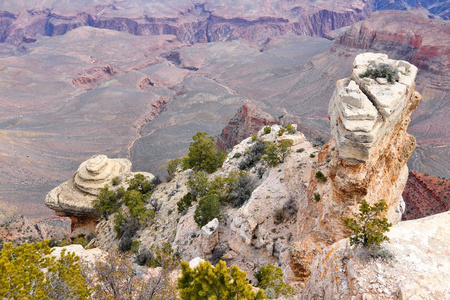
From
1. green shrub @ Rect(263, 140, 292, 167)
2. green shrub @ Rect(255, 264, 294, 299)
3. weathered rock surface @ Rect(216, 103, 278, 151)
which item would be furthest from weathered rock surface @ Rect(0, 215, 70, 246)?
green shrub @ Rect(255, 264, 294, 299)

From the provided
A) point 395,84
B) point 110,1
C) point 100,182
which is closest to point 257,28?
point 110,1

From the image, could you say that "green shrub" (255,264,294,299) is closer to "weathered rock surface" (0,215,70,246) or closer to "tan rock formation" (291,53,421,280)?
"tan rock formation" (291,53,421,280)

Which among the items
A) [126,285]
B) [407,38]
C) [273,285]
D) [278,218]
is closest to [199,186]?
[278,218]

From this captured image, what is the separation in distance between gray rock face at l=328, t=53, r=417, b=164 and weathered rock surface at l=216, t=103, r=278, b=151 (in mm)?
25224

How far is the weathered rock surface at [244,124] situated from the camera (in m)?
36.8

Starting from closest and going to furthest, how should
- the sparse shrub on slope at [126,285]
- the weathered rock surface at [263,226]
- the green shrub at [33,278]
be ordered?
the green shrub at [33,278], the sparse shrub on slope at [126,285], the weathered rock surface at [263,226]

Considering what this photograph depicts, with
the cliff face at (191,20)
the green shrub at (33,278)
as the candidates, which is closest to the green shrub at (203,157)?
the green shrub at (33,278)

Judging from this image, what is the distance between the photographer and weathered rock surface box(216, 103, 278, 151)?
3684cm

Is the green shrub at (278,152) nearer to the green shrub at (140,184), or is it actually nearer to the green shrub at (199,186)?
the green shrub at (199,186)

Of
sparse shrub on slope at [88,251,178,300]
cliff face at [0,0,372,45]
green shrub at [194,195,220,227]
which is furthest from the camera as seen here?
cliff face at [0,0,372,45]

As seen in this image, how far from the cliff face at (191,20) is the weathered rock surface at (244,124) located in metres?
122

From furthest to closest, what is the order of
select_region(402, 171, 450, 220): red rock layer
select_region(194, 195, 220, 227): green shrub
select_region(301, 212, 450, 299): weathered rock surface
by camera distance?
select_region(402, 171, 450, 220): red rock layer
select_region(194, 195, 220, 227): green shrub
select_region(301, 212, 450, 299): weathered rock surface

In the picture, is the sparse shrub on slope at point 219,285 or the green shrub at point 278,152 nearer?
the sparse shrub on slope at point 219,285

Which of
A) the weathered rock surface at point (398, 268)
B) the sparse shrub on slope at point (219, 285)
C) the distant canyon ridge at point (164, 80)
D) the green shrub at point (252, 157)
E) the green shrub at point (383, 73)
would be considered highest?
the green shrub at point (383, 73)
